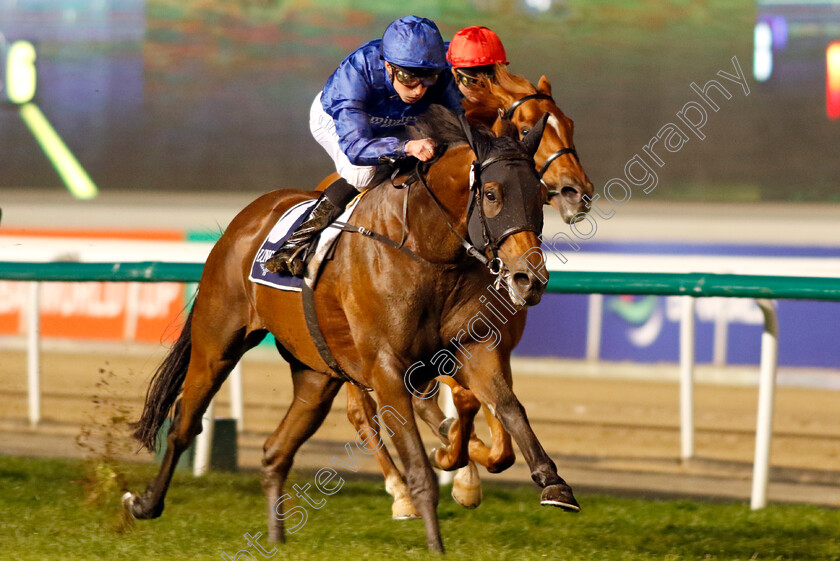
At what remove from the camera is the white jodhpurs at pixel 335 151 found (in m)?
3.27

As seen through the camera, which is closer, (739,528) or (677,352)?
(739,528)

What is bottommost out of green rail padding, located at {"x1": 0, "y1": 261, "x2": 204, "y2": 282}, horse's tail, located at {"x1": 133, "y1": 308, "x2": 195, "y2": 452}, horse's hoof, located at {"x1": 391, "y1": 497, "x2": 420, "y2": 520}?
horse's hoof, located at {"x1": 391, "y1": 497, "x2": 420, "y2": 520}

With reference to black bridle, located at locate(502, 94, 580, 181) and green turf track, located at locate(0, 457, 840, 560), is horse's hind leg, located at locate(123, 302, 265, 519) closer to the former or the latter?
green turf track, located at locate(0, 457, 840, 560)

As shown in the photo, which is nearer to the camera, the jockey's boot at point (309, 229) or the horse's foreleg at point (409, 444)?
the horse's foreleg at point (409, 444)

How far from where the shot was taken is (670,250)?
27.3 feet

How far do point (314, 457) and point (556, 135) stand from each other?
2018 mm

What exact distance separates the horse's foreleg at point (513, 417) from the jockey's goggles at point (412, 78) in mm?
749

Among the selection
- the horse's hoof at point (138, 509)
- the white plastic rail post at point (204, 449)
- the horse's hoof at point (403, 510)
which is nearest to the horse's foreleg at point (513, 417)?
the horse's hoof at point (403, 510)

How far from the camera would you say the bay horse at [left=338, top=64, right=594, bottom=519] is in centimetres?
315

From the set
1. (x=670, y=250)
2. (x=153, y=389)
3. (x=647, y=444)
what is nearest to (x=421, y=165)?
(x=153, y=389)

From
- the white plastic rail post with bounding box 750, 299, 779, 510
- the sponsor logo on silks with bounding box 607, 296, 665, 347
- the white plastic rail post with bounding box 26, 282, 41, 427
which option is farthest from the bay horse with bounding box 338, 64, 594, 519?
the sponsor logo on silks with bounding box 607, 296, 665, 347

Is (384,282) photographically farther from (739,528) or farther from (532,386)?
(532,386)

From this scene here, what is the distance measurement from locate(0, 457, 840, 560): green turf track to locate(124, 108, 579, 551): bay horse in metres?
0.20

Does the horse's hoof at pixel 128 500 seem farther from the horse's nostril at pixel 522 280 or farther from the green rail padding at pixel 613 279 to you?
the horse's nostril at pixel 522 280
